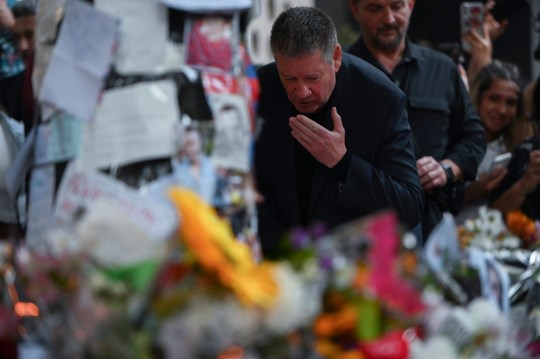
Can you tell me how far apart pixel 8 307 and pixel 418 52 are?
319 centimetres

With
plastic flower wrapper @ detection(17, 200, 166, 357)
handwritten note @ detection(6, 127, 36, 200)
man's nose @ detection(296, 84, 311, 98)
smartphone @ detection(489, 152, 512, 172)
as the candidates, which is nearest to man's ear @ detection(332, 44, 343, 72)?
man's nose @ detection(296, 84, 311, 98)

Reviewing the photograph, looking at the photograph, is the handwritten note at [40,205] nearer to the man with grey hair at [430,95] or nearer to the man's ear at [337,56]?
the man's ear at [337,56]

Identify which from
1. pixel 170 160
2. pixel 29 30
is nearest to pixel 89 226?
pixel 170 160

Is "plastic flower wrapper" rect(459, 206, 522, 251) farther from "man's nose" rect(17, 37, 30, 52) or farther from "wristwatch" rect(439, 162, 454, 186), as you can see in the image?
"man's nose" rect(17, 37, 30, 52)

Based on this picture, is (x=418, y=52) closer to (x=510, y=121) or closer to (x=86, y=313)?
(x=510, y=121)

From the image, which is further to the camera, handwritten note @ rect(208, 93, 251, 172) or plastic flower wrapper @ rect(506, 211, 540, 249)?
plastic flower wrapper @ rect(506, 211, 540, 249)

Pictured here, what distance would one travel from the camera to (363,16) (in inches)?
199

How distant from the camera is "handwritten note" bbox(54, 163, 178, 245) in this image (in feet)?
6.71

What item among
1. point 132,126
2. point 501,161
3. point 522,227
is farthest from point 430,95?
point 132,126

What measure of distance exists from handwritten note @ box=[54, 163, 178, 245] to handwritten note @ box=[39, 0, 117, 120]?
141mm

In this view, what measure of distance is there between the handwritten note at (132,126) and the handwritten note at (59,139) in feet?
0.11

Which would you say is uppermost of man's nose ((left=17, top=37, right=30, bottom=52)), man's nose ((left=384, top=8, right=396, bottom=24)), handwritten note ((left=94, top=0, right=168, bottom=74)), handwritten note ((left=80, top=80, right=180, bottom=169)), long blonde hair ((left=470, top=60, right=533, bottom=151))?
handwritten note ((left=94, top=0, right=168, bottom=74))

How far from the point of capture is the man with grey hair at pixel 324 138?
3.68 metres

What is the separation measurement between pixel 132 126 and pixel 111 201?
19 centimetres
